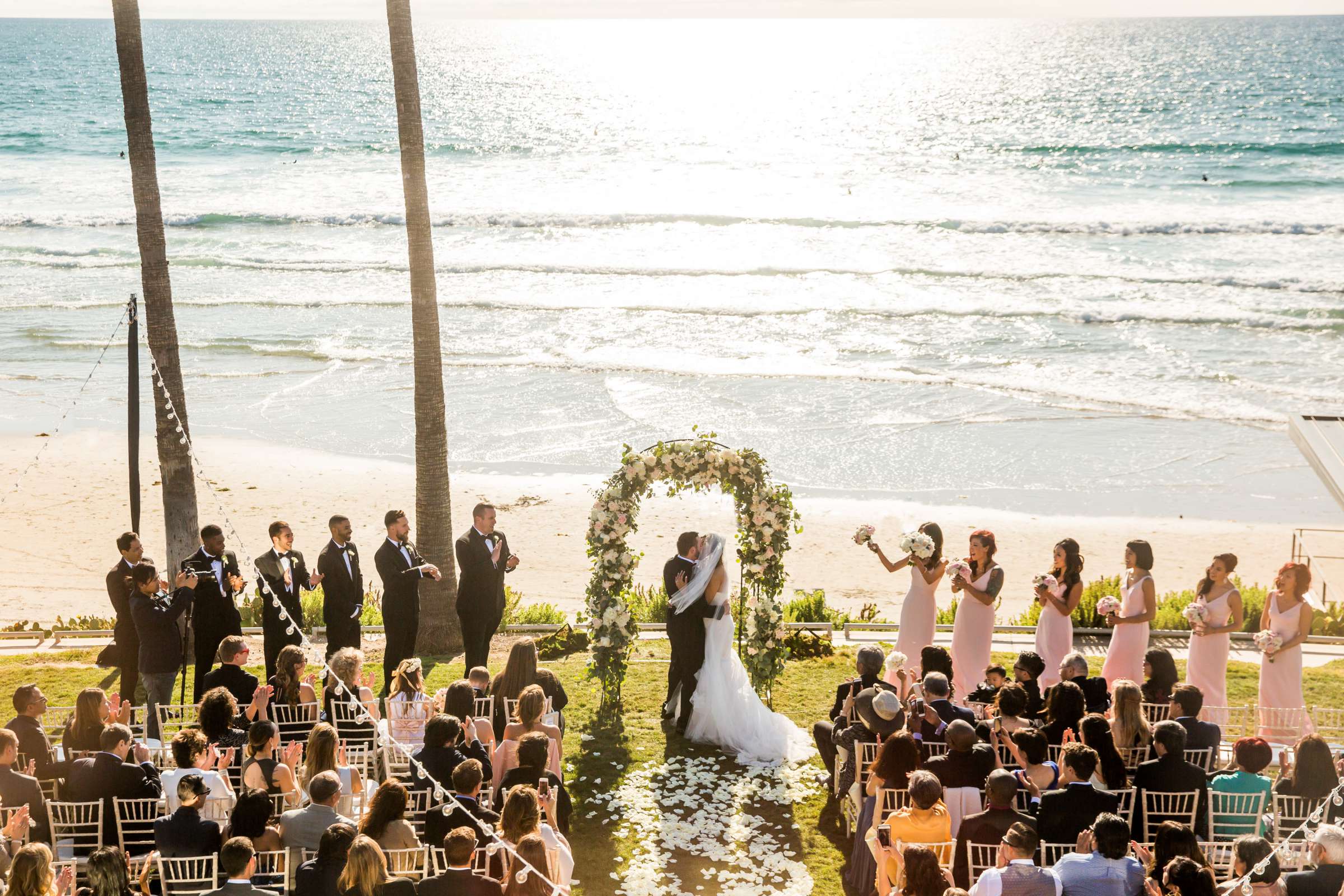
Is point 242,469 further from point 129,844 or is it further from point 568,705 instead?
point 129,844

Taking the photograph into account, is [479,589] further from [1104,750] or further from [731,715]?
[1104,750]

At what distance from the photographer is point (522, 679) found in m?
9.13

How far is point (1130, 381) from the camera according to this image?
29.4m

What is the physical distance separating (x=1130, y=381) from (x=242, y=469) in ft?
65.4

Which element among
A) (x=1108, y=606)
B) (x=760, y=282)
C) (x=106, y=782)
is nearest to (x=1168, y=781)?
(x=1108, y=606)

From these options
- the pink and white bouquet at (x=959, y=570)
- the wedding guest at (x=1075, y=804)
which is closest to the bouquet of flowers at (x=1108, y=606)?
the pink and white bouquet at (x=959, y=570)

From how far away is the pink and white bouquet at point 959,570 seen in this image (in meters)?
11.1

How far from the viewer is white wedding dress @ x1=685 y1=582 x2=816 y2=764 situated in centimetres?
1068

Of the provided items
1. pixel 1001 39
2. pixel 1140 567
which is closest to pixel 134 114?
pixel 1140 567

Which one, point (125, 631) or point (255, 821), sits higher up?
point (125, 631)

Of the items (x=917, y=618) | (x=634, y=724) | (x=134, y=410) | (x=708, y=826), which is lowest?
(x=708, y=826)

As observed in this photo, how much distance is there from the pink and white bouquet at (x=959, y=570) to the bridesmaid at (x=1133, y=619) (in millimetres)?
1314

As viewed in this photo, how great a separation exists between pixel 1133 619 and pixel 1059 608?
25.8 inches

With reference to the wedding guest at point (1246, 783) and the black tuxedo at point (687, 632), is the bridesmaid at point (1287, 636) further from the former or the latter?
the black tuxedo at point (687, 632)
